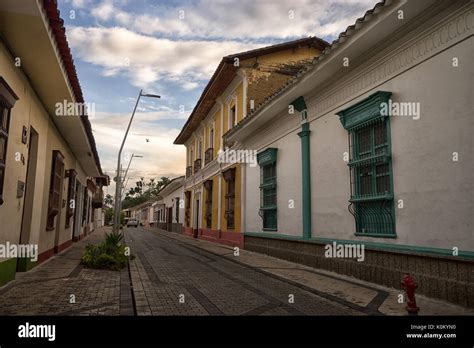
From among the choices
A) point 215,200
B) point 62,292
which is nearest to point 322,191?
point 62,292

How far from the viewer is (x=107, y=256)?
29.8 ft

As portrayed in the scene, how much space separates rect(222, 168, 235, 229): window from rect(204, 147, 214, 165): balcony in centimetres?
357

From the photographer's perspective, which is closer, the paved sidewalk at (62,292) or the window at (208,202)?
the paved sidewalk at (62,292)

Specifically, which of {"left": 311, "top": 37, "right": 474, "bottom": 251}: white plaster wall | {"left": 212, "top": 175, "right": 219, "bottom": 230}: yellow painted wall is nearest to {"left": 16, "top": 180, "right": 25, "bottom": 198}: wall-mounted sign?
{"left": 311, "top": 37, "right": 474, "bottom": 251}: white plaster wall

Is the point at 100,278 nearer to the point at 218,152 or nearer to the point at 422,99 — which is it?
the point at 422,99

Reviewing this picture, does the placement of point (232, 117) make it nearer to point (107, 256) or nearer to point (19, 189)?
point (107, 256)

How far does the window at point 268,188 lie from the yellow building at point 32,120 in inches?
224

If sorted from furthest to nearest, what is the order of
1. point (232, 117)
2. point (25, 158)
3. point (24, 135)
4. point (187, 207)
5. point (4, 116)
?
1. point (187, 207)
2. point (232, 117)
3. point (25, 158)
4. point (24, 135)
5. point (4, 116)

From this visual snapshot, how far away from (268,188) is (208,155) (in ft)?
29.6

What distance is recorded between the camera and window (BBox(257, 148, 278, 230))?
11.9 m

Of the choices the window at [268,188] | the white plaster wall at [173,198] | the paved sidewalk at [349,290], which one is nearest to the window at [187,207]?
the white plaster wall at [173,198]

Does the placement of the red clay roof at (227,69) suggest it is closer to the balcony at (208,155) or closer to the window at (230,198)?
the balcony at (208,155)

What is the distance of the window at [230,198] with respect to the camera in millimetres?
16031

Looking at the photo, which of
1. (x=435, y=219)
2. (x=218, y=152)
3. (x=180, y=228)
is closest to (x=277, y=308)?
(x=435, y=219)
